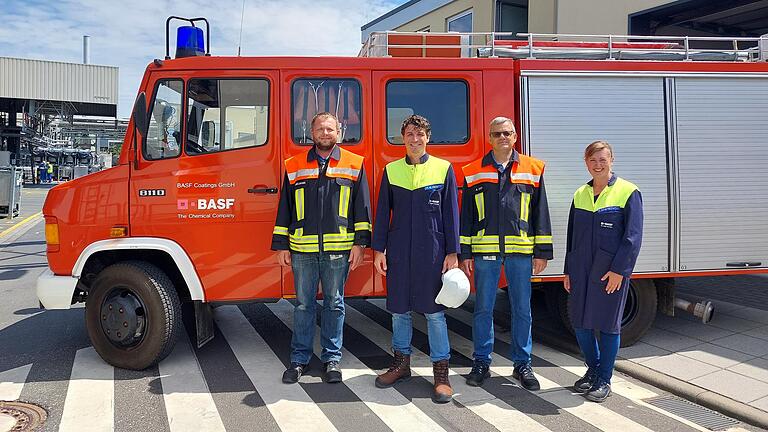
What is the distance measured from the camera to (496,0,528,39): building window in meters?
15.2

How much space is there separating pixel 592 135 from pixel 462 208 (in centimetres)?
151

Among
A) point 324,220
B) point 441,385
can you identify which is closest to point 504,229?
point 441,385

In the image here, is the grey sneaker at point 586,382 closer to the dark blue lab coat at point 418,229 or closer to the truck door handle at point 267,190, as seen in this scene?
the dark blue lab coat at point 418,229

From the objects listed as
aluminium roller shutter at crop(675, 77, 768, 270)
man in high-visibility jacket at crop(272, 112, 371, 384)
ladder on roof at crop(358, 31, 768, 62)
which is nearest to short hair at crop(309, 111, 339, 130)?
man in high-visibility jacket at crop(272, 112, 371, 384)

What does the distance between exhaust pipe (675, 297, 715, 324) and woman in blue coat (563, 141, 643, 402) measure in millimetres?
1537

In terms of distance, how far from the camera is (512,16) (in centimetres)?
1545

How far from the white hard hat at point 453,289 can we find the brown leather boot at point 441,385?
20.7 inches

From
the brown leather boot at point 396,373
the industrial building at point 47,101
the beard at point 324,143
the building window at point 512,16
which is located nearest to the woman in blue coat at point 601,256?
the brown leather boot at point 396,373

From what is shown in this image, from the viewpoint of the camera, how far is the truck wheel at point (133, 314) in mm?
4664

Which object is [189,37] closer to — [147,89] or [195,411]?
[147,89]

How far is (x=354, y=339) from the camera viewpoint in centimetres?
576

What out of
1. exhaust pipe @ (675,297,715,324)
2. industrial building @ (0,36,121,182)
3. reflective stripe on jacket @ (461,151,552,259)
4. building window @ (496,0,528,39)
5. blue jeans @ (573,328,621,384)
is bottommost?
blue jeans @ (573,328,621,384)

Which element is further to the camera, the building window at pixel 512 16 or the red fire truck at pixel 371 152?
the building window at pixel 512 16

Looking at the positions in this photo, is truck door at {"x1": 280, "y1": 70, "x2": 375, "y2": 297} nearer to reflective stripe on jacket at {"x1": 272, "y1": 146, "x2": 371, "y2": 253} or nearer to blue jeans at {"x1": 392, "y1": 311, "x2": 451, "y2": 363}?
reflective stripe on jacket at {"x1": 272, "y1": 146, "x2": 371, "y2": 253}
